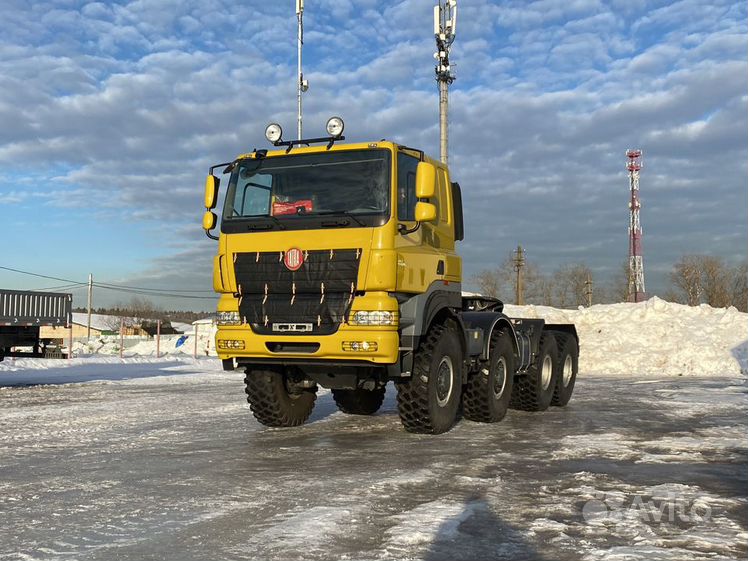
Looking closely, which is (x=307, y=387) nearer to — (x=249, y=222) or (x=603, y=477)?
(x=249, y=222)

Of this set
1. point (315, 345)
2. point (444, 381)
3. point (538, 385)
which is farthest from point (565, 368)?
point (315, 345)

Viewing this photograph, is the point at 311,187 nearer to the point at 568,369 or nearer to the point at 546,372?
the point at 546,372

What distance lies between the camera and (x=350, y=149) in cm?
870

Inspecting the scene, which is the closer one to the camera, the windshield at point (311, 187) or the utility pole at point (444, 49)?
the windshield at point (311, 187)

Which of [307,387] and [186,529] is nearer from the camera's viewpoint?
[186,529]

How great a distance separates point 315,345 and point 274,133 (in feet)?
9.25

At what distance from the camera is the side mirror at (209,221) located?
911 cm

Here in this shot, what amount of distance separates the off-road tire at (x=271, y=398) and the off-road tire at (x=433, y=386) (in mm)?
1684

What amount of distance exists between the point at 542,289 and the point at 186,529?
81571 millimetres

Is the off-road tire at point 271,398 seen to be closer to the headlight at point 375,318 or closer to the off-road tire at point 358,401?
the off-road tire at point 358,401

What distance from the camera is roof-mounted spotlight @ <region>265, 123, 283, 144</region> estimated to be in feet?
30.6

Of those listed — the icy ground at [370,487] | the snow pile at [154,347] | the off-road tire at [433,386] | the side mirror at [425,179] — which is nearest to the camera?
the icy ground at [370,487]

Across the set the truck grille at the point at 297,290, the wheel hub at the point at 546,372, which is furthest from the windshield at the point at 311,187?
the wheel hub at the point at 546,372

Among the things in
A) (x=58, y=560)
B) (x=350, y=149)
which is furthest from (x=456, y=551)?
→ (x=350, y=149)
